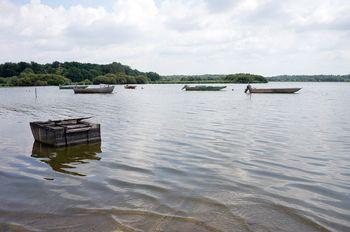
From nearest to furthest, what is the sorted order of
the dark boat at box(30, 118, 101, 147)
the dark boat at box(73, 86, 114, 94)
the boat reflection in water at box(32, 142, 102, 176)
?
the boat reflection in water at box(32, 142, 102, 176), the dark boat at box(30, 118, 101, 147), the dark boat at box(73, 86, 114, 94)

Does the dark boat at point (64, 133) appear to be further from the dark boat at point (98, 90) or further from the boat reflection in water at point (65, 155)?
the dark boat at point (98, 90)

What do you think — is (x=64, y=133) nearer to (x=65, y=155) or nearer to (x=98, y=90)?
(x=65, y=155)

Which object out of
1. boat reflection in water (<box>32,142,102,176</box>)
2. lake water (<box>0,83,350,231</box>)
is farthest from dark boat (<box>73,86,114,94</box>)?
boat reflection in water (<box>32,142,102,176</box>)

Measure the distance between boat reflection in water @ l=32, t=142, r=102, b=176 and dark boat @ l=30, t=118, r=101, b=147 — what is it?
0.91 ft

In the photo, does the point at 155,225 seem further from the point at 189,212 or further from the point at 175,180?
the point at 175,180

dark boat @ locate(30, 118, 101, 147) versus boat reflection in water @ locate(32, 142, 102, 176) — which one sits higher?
dark boat @ locate(30, 118, 101, 147)

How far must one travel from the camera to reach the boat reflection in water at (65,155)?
45.1ft

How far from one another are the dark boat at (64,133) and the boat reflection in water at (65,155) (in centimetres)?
28

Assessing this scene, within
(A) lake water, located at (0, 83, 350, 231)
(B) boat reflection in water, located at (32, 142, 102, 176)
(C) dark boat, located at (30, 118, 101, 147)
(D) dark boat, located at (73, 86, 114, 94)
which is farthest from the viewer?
(D) dark boat, located at (73, 86, 114, 94)

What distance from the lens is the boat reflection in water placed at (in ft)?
45.1

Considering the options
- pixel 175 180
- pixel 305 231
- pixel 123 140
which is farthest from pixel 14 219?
pixel 123 140

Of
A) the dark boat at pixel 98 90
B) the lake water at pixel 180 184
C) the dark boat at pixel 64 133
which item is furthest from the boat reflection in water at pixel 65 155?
the dark boat at pixel 98 90

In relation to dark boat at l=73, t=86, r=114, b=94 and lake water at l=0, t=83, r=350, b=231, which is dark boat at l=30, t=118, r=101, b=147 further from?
dark boat at l=73, t=86, r=114, b=94

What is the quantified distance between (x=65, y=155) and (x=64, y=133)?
1.80 metres
